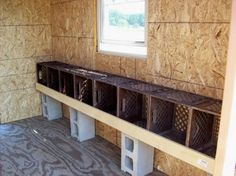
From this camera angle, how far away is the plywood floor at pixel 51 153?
2.76 metres

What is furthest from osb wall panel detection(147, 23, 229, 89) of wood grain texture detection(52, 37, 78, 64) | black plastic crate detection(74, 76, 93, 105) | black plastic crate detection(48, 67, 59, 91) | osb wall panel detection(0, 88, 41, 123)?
osb wall panel detection(0, 88, 41, 123)

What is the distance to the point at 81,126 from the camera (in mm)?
3396

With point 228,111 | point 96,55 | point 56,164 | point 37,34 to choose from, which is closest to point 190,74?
point 228,111

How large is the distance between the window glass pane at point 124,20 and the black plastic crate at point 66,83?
27.8 inches

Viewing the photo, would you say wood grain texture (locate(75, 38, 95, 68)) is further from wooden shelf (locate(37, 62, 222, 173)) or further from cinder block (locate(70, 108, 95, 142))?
cinder block (locate(70, 108, 95, 142))

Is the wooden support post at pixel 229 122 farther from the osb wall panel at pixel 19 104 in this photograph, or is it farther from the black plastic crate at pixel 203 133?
the osb wall panel at pixel 19 104

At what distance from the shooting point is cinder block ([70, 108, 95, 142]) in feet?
11.1

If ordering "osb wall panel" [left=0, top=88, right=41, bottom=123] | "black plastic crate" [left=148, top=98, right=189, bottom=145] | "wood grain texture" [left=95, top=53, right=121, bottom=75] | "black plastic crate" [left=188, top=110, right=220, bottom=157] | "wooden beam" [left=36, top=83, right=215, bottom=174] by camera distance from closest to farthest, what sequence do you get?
1. "wooden beam" [left=36, top=83, right=215, bottom=174]
2. "black plastic crate" [left=188, top=110, right=220, bottom=157]
3. "black plastic crate" [left=148, top=98, right=189, bottom=145]
4. "wood grain texture" [left=95, top=53, right=121, bottom=75]
5. "osb wall panel" [left=0, top=88, right=41, bottom=123]

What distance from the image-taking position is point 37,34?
13.5 feet

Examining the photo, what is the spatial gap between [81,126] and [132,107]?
3.31 feet

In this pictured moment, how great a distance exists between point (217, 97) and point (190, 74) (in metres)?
0.32

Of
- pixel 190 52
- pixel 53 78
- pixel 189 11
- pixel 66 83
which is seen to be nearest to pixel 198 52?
pixel 190 52

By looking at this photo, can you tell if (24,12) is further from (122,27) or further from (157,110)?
(157,110)

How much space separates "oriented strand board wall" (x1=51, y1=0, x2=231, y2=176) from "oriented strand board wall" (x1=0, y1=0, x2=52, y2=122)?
1.13 m
